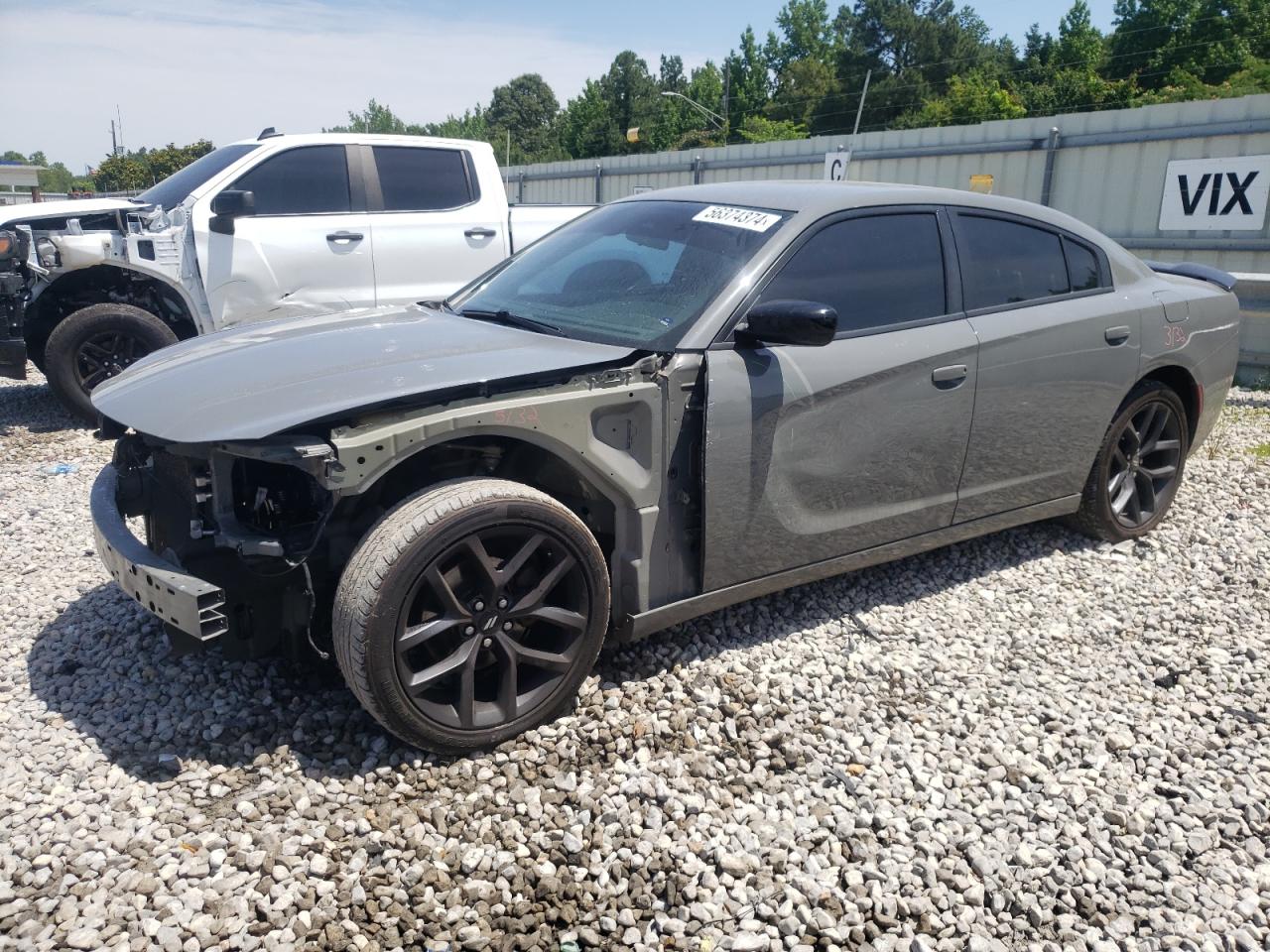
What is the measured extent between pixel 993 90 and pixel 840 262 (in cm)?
5685

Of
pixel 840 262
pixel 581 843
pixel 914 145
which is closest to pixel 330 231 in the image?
pixel 840 262

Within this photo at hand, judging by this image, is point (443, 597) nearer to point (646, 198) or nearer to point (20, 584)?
point (646, 198)

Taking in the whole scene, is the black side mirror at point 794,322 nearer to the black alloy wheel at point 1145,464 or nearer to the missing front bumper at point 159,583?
the missing front bumper at point 159,583

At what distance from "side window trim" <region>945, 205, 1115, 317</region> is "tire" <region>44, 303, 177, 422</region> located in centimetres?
557

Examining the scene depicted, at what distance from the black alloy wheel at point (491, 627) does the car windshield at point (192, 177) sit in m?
5.56

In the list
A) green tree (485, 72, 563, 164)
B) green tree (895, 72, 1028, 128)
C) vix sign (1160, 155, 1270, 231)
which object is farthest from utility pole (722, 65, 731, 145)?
vix sign (1160, 155, 1270, 231)

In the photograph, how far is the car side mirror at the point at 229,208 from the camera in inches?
263

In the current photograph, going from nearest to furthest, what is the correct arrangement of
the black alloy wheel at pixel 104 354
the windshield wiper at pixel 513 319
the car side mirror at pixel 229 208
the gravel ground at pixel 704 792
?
the gravel ground at pixel 704 792 < the windshield wiper at pixel 513 319 < the car side mirror at pixel 229 208 < the black alloy wheel at pixel 104 354

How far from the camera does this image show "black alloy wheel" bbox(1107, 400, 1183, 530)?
4.78 meters

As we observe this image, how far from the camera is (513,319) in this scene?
12.0 ft

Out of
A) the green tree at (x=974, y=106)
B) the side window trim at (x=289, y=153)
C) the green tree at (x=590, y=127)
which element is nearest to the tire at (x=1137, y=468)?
the side window trim at (x=289, y=153)

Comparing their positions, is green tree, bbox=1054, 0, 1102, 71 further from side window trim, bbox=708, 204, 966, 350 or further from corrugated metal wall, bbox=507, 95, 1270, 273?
side window trim, bbox=708, 204, 966, 350

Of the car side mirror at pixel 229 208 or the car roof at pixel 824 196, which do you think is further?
the car side mirror at pixel 229 208

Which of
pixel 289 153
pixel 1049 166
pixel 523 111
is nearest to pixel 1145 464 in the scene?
pixel 289 153
